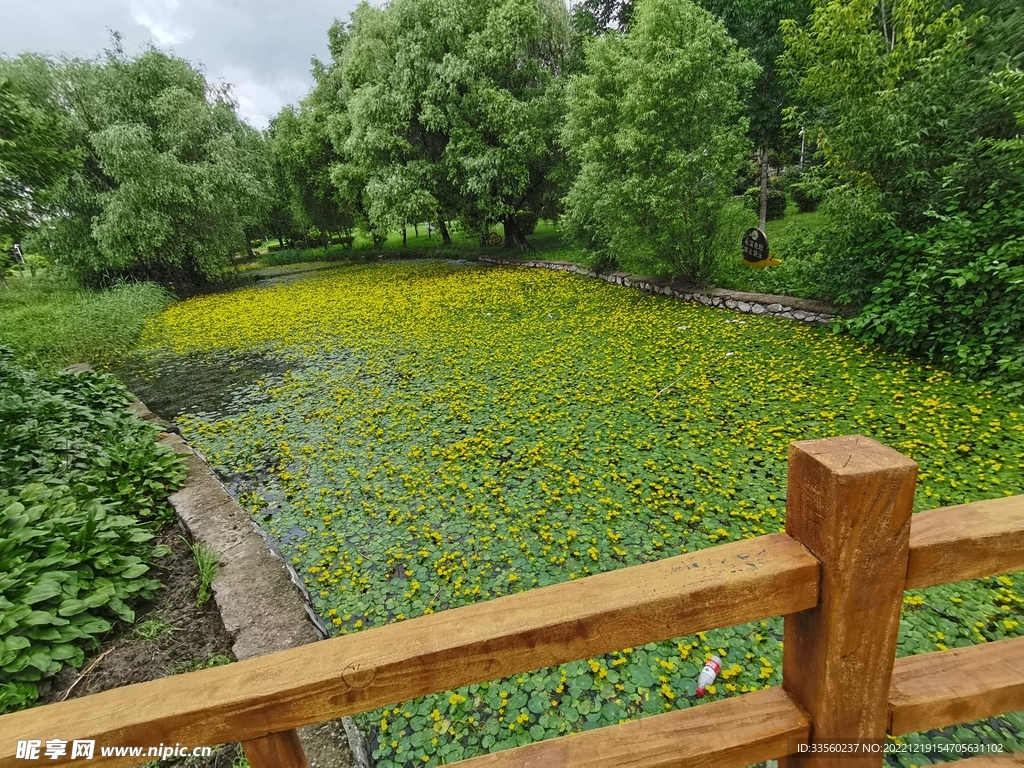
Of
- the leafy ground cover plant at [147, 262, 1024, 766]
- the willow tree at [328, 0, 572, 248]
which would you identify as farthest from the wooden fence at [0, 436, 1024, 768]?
the willow tree at [328, 0, 572, 248]

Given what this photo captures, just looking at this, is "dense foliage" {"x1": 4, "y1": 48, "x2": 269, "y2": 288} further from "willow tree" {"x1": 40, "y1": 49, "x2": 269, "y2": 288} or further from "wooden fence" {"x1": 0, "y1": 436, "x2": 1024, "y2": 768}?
"wooden fence" {"x1": 0, "y1": 436, "x2": 1024, "y2": 768}

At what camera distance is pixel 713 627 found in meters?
1.01

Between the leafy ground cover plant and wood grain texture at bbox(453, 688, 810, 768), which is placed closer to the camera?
wood grain texture at bbox(453, 688, 810, 768)

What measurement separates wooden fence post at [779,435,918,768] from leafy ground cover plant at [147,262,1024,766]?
1.53m

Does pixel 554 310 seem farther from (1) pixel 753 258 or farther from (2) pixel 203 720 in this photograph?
(2) pixel 203 720

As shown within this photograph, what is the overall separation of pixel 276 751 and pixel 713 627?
3.27 ft

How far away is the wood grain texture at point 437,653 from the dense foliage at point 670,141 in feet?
29.1

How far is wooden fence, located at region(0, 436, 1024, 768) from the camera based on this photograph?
37.6 inches

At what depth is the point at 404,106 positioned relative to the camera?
1580 centimetres

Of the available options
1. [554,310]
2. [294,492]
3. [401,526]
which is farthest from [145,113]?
[401,526]

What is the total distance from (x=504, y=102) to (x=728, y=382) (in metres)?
12.6

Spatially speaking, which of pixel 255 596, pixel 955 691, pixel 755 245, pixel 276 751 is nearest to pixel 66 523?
pixel 255 596

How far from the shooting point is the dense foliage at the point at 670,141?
8.25 metres

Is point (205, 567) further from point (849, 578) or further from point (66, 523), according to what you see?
point (849, 578)
